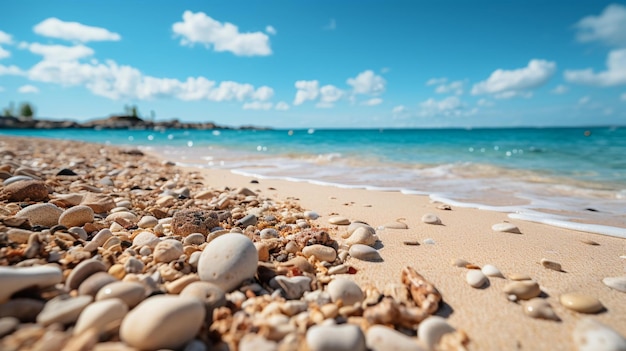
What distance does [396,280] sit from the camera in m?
1.75

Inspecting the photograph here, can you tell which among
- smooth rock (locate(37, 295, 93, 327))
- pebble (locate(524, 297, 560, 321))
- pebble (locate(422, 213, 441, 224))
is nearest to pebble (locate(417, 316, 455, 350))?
pebble (locate(524, 297, 560, 321))

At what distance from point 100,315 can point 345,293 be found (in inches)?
39.1

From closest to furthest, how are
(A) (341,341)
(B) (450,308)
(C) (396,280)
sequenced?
(A) (341,341) → (B) (450,308) → (C) (396,280)

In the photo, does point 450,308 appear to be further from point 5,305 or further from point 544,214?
point 544,214

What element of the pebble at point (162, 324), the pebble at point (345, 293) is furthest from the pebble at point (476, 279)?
the pebble at point (162, 324)

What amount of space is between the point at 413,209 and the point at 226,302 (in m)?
2.74

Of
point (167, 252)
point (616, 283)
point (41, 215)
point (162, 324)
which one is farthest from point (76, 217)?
point (616, 283)

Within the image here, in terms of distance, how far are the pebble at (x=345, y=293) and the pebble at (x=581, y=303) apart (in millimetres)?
1014

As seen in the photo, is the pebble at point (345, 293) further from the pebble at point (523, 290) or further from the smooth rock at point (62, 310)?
the smooth rock at point (62, 310)

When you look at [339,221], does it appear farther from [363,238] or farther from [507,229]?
[507,229]

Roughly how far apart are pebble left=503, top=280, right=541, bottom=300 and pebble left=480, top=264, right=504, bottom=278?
0.18 m

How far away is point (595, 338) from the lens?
47.1 inches

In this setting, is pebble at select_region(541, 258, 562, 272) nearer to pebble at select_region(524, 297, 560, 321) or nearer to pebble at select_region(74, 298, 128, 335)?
pebble at select_region(524, 297, 560, 321)

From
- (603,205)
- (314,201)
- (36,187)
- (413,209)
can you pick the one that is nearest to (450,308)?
(413,209)
